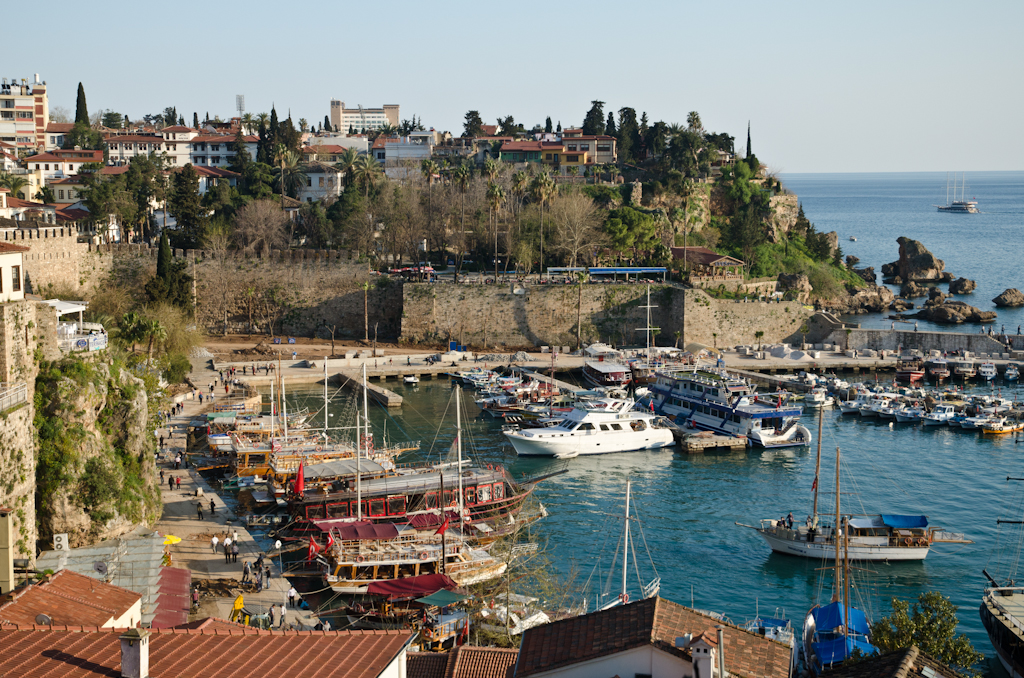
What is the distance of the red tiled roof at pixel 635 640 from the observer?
1462cm

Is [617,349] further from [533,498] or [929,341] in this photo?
[533,498]

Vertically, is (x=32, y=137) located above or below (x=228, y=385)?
above

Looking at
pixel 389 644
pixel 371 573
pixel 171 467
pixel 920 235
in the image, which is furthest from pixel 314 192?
pixel 920 235

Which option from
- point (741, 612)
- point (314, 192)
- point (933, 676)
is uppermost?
point (314, 192)

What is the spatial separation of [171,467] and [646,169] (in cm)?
5911

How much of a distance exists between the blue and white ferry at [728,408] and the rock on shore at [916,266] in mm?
59946

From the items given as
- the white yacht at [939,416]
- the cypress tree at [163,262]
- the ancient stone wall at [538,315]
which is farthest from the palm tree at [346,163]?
the white yacht at [939,416]

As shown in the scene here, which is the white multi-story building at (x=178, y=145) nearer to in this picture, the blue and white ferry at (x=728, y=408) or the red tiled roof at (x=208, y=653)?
the blue and white ferry at (x=728, y=408)

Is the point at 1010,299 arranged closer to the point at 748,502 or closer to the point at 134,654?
the point at 748,502

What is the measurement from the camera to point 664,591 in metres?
30.3

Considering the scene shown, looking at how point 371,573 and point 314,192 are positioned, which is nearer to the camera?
point 371,573

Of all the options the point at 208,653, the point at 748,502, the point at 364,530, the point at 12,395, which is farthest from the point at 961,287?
the point at 208,653

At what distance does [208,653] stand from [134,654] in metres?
1.28

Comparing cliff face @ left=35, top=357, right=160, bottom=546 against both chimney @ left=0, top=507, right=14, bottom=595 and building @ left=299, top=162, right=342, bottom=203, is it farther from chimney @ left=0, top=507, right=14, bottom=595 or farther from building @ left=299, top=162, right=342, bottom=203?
building @ left=299, top=162, right=342, bottom=203
